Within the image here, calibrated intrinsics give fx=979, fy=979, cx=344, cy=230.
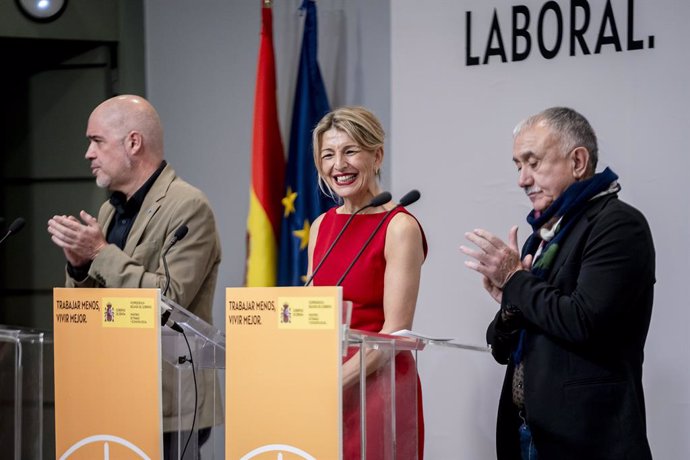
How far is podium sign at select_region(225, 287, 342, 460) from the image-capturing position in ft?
6.79

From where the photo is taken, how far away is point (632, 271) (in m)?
2.40

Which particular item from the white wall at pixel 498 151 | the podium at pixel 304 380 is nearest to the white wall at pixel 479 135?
the white wall at pixel 498 151

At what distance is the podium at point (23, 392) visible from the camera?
265 cm

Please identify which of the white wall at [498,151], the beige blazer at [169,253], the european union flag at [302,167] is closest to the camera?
the beige blazer at [169,253]

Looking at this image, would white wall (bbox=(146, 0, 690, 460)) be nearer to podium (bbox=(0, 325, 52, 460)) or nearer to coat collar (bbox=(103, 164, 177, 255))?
coat collar (bbox=(103, 164, 177, 255))

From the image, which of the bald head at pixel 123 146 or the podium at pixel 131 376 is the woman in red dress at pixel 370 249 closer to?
the podium at pixel 131 376

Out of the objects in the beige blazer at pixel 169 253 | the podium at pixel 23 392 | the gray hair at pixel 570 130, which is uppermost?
the gray hair at pixel 570 130

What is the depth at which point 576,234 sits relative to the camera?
252 cm

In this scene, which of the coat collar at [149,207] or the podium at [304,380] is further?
the coat collar at [149,207]

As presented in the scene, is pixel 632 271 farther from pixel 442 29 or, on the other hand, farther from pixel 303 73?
pixel 303 73

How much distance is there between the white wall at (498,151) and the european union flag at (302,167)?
0.69 meters

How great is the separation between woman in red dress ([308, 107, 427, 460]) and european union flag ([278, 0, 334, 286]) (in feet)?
4.96

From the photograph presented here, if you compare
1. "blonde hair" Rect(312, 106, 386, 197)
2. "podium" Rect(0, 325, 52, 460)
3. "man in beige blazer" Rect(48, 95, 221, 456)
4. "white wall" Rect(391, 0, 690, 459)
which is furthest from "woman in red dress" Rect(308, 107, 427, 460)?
"white wall" Rect(391, 0, 690, 459)

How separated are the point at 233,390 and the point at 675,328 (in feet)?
6.17
